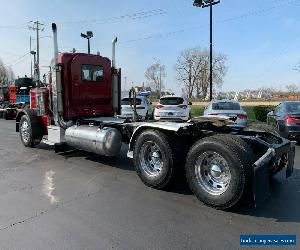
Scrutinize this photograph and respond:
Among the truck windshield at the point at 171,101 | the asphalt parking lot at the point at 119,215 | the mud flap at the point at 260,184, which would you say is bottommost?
the asphalt parking lot at the point at 119,215

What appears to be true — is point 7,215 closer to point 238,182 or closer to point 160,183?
point 160,183

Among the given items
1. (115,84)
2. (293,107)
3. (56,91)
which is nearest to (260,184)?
(56,91)

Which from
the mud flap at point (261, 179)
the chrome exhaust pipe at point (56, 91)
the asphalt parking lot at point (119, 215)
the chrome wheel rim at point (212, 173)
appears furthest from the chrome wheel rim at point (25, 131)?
the mud flap at point (261, 179)

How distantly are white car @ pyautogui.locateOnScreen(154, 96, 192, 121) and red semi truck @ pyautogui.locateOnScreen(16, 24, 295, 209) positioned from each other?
23.7ft

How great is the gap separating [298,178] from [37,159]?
6094 millimetres

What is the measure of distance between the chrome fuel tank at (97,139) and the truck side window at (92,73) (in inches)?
61.2

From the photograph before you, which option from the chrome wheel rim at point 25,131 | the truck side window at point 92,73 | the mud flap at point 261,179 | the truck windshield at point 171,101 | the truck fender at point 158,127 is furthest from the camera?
the truck windshield at point 171,101

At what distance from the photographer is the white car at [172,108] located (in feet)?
57.0

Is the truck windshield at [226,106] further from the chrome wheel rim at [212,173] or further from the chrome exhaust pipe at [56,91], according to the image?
the chrome wheel rim at [212,173]

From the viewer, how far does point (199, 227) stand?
179 inches

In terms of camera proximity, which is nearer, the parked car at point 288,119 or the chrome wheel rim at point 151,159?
the chrome wheel rim at point 151,159

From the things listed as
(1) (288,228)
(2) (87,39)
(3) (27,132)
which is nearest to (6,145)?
(3) (27,132)

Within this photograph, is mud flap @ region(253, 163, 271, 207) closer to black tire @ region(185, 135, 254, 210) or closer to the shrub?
black tire @ region(185, 135, 254, 210)

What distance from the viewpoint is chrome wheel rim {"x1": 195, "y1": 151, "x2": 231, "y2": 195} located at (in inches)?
207
